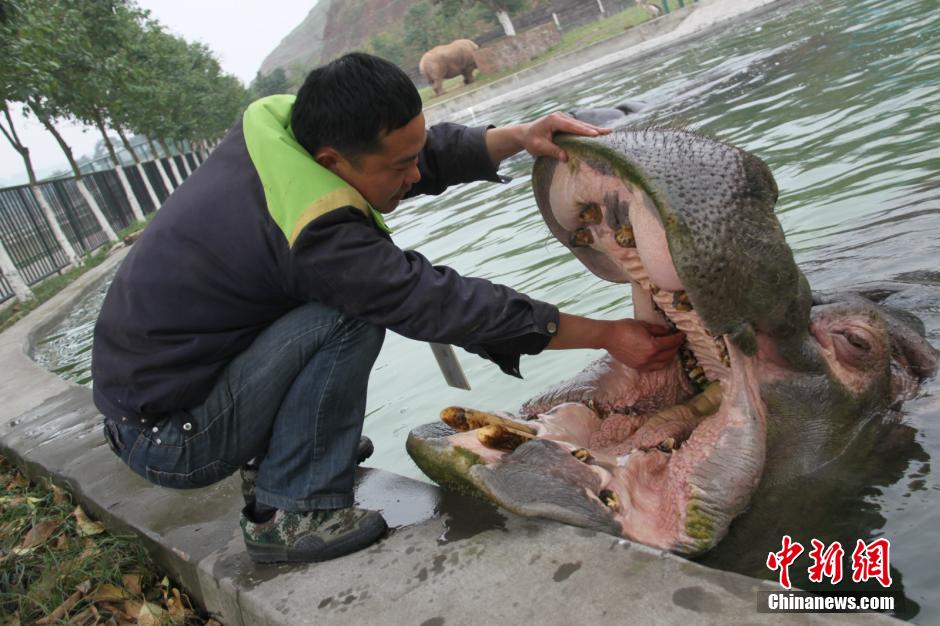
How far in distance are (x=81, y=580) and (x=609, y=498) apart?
1.90 metres

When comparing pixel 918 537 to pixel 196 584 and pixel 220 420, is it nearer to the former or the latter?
pixel 220 420

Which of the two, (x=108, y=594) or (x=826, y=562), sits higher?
(x=108, y=594)

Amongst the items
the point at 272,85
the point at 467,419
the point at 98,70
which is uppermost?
the point at 272,85

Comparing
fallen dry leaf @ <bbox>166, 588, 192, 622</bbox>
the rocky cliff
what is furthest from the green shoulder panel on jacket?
the rocky cliff

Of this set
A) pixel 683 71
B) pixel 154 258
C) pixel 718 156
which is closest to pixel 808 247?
pixel 718 156

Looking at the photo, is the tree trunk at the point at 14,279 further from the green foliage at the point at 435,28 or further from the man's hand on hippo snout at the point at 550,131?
the green foliage at the point at 435,28

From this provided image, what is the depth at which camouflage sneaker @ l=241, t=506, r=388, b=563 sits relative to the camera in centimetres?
251

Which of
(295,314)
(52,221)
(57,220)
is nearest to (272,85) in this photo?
(57,220)

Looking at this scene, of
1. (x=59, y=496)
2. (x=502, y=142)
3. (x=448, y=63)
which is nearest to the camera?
(x=502, y=142)

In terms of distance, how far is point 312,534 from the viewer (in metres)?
2.54

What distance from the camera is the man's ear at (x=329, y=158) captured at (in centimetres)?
249

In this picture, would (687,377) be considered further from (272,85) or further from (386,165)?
(272,85)

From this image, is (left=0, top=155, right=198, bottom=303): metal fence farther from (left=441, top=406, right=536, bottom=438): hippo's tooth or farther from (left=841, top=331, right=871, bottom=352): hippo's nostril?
(left=841, top=331, right=871, bottom=352): hippo's nostril

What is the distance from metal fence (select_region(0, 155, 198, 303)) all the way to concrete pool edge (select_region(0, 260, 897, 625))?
13.1 meters
